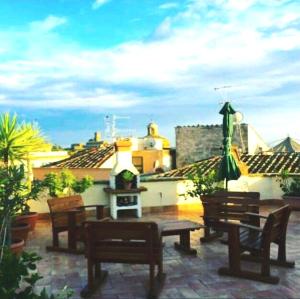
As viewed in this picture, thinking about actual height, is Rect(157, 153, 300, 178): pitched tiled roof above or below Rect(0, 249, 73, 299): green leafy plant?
above

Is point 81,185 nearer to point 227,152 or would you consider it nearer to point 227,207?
point 227,152

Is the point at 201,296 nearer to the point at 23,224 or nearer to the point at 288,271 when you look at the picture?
the point at 288,271

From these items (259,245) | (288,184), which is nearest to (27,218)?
(259,245)

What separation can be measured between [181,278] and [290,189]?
20.4 ft

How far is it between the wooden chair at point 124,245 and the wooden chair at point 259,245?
102 centimetres

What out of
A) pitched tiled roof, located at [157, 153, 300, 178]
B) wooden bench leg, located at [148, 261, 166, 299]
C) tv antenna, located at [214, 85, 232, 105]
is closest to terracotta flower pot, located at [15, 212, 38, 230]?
wooden bench leg, located at [148, 261, 166, 299]

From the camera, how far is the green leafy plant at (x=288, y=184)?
32.8ft

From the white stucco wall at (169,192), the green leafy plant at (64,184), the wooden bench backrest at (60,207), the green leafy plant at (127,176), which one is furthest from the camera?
the white stucco wall at (169,192)

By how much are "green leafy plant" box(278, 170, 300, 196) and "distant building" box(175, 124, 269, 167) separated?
12466 millimetres

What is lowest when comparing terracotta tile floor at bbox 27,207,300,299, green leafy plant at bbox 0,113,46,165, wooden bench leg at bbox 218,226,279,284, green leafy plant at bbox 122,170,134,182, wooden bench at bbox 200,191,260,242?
terracotta tile floor at bbox 27,207,300,299

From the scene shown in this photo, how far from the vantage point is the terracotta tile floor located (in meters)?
4.42

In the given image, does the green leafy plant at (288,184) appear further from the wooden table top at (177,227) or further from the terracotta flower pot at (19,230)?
the terracotta flower pot at (19,230)

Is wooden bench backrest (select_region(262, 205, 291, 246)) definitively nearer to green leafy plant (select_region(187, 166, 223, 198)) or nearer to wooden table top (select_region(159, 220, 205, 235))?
wooden table top (select_region(159, 220, 205, 235))

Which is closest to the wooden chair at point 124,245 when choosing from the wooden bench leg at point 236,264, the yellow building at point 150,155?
the wooden bench leg at point 236,264
